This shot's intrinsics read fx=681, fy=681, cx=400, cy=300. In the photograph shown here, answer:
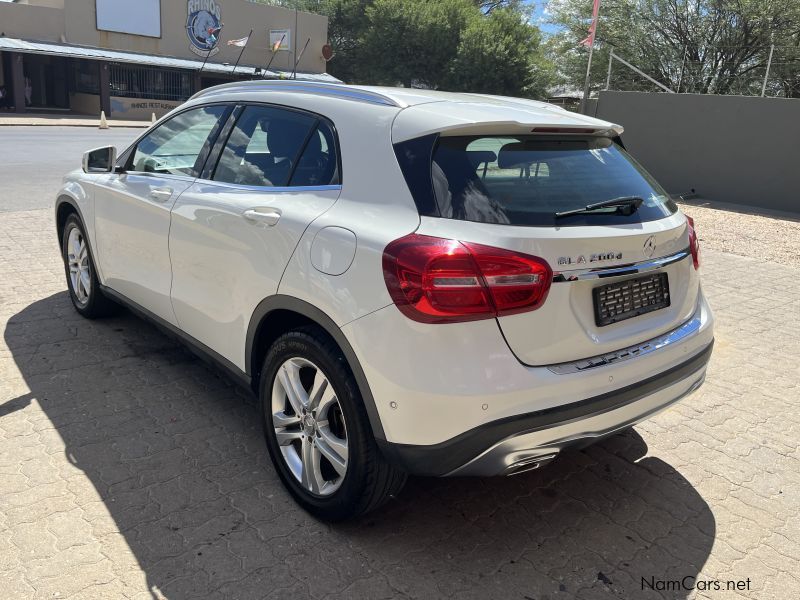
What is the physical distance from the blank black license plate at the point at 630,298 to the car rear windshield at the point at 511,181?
0.25 meters

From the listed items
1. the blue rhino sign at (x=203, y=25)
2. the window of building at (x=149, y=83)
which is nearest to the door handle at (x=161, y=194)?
the window of building at (x=149, y=83)

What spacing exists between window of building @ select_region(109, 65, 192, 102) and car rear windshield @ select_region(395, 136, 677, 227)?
37067 mm

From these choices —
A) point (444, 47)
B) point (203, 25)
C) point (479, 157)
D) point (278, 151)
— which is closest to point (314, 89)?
point (278, 151)

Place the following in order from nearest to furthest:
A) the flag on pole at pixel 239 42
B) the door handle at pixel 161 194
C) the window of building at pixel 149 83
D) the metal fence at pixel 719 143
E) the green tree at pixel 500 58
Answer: the door handle at pixel 161 194
the metal fence at pixel 719 143
the window of building at pixel 149 83
the flag on pole at pixel 239 42
the green tree at pixel 500 58

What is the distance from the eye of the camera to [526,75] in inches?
1667

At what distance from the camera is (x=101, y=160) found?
14.5 ft

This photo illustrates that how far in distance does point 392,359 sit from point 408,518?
96 centimetres

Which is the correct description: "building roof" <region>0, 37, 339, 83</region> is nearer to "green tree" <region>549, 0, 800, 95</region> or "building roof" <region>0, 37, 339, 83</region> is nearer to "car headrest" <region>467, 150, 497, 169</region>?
"green tree" <region>549, 0, 800, 95</region>

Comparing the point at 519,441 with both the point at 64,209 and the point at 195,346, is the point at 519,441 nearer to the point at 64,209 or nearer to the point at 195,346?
the point at 195,346

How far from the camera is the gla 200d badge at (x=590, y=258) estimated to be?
240cm

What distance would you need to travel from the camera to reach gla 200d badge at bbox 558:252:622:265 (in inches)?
94.4

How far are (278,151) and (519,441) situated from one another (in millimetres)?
1721

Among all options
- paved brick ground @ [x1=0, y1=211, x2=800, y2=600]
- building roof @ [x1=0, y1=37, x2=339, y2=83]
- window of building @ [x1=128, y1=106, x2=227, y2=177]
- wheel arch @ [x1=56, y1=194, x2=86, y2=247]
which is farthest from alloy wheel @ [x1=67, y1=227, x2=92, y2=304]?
building roof @ [x1=0, y1=37, x2=339, y2=83]

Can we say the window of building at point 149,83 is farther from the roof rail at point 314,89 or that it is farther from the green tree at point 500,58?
the roof rail at point 314,89
